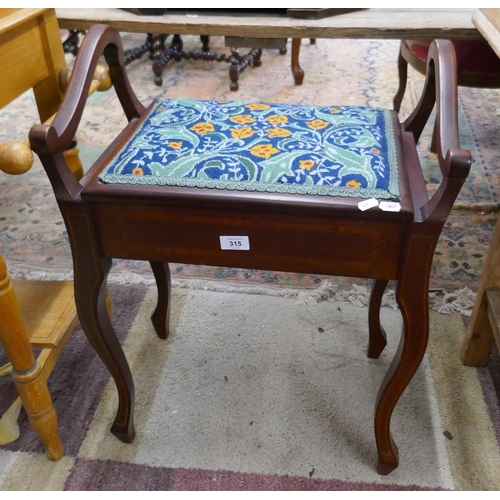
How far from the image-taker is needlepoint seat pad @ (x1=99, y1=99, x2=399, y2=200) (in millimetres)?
707

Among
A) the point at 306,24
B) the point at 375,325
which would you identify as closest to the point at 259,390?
the point at 375,325

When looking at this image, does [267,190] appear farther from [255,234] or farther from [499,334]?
[499,334]

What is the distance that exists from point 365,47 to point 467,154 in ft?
9.62

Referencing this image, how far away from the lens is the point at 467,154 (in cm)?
60

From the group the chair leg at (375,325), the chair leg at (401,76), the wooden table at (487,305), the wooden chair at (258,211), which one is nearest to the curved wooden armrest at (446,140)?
the wooden chair at (258,211)

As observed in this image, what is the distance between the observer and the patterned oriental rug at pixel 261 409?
948mm

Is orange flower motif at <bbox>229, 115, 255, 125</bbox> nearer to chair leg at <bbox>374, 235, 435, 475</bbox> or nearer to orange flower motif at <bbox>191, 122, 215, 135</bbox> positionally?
orange flower motif at <bbox>191, 122, 215, 135</bbox>

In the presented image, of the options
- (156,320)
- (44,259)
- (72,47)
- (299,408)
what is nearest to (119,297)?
(156,320)

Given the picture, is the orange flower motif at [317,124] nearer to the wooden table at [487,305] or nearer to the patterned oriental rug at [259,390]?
the wooden table at [487,305]

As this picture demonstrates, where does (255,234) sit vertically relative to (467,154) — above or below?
below

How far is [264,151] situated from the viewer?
0.77 meters

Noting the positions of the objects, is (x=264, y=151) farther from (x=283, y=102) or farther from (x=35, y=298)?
(x=283, y=102)

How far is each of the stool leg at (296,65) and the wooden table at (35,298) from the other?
181 centimetres

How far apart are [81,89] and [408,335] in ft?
2.03
